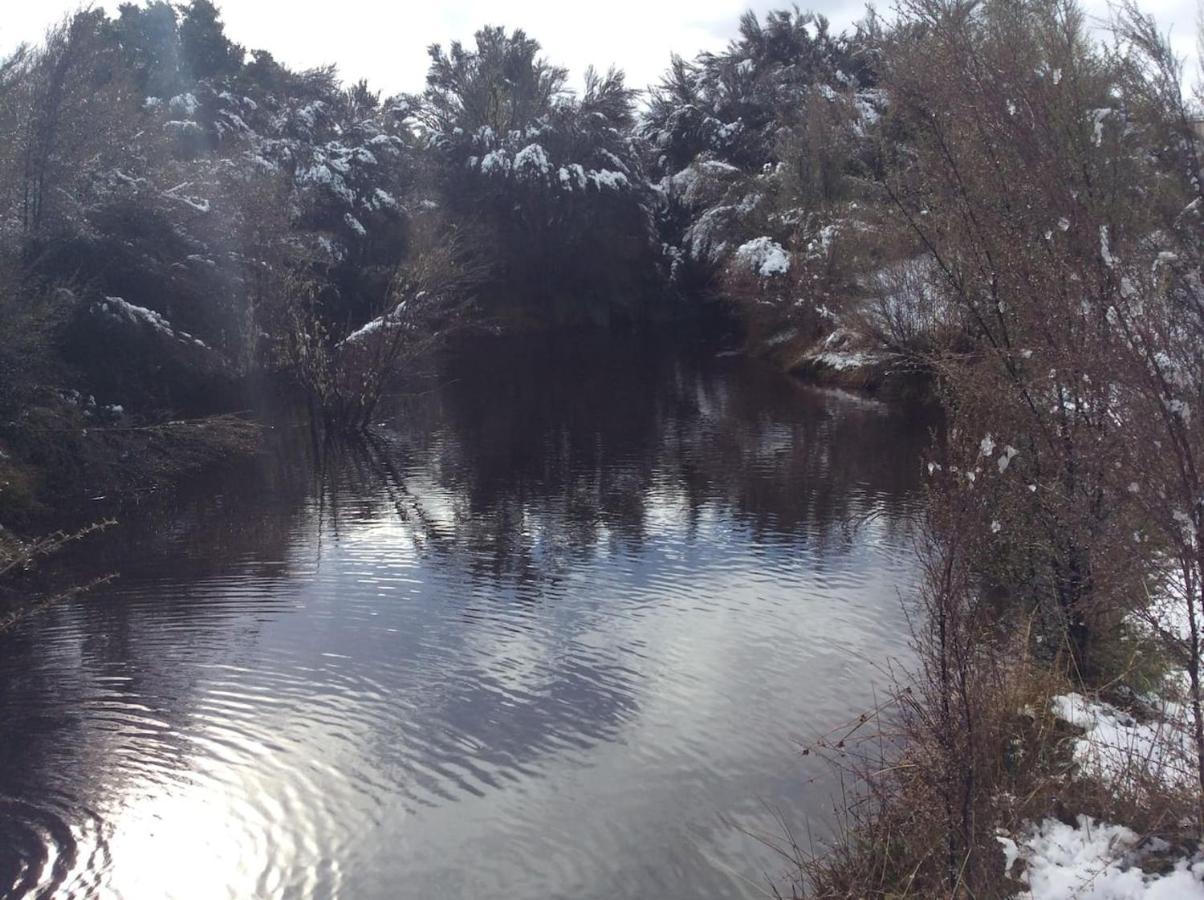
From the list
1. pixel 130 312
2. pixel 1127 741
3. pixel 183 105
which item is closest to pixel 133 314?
pixel 130 312

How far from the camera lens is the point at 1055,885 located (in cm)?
411

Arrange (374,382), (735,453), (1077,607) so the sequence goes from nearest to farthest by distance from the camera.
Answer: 1. (1077,607)
2. (735,453)
3. (374,382)

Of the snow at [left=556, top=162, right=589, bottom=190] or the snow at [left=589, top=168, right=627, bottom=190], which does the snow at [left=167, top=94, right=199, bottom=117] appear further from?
the snow at [left=589, top=168, right=627, bottom=190]

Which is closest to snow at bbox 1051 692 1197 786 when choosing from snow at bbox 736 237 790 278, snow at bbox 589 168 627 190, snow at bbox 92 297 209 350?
snow at bbox 92 297 209 350

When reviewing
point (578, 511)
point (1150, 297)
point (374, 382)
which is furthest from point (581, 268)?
point (1150, 297)

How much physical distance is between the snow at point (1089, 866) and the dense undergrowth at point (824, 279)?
41mm

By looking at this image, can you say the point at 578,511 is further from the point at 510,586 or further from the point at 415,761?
the point at 415,761

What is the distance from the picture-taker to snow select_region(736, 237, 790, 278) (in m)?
26.0

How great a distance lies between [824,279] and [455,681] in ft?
60.5

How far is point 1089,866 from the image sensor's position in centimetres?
416

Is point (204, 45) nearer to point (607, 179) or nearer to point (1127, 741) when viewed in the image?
point (607, 179)

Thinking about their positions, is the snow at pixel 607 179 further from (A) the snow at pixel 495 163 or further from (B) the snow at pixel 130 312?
(B) the snow at pixel 130 312

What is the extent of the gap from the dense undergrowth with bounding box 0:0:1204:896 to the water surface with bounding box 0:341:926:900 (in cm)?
97

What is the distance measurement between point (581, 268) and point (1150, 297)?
1271 inches
